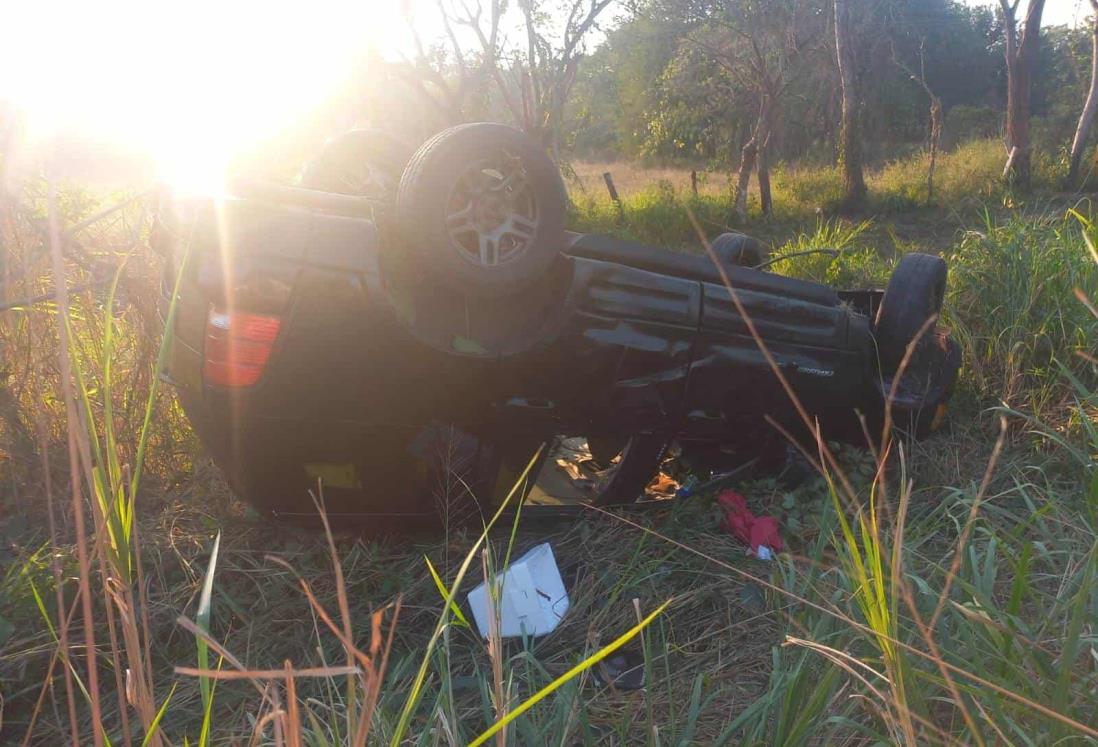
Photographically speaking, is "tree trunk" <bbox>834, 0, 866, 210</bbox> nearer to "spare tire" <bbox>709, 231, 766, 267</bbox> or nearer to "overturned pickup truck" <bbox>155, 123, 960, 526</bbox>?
"spare tire" <bbox>709, 231, 766, 267</bbox>

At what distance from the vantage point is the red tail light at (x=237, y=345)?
8.77 ft

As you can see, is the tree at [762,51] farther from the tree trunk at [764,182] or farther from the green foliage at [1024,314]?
the green foliage at [1024,314]

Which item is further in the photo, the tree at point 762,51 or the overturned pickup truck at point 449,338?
the tree at point 762,51

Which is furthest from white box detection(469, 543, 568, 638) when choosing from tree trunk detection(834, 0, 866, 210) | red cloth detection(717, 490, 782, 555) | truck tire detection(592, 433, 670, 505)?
tree trunk detection(834, 0, 866, 210)

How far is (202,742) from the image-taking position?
124 centimetres

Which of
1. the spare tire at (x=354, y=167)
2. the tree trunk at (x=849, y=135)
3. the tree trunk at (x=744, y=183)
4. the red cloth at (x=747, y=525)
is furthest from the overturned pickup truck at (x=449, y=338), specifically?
the tree trunk at (x=849, y=135)

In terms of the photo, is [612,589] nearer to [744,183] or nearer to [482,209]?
[482,209]

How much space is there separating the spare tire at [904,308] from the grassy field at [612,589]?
48cm

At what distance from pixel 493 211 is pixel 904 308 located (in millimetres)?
2168

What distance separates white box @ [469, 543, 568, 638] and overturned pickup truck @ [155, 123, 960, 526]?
0.42m

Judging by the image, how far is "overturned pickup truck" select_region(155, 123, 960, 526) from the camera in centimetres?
272

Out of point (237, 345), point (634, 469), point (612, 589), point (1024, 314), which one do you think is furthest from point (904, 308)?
point (237, 345)

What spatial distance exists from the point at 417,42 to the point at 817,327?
1372 cm

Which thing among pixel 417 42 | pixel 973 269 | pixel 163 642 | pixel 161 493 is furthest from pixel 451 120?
pixel 163 642
